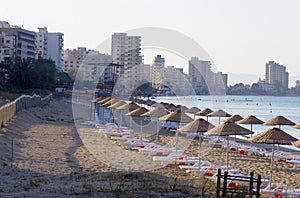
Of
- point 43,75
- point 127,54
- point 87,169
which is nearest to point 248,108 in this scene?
point 43,75

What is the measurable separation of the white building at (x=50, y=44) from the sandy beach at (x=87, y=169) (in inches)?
2969

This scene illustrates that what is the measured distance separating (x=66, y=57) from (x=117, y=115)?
3354 inches

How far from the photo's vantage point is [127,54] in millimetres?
27812

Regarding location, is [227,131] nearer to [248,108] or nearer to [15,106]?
[15,106]

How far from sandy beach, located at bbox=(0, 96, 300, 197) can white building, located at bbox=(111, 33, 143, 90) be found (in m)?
3.75

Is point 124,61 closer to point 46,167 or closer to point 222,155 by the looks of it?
point 222,155

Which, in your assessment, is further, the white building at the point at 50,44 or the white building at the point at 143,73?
the white building at the point at 50,44

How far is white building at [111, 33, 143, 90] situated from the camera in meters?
21.3

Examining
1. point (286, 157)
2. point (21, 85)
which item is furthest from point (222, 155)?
point (21, 85)

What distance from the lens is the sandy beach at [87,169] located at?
8297 mm

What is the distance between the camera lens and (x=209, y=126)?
1398 centimetres

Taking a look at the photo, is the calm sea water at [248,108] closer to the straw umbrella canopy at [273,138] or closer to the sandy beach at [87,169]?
the sandy beach at [87,169]

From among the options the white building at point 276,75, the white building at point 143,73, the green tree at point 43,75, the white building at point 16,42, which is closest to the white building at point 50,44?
the white building at point 16,42

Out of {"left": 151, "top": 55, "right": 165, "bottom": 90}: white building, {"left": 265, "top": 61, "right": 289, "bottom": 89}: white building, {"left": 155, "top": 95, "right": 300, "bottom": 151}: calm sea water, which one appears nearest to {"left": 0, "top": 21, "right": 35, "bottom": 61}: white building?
{"left": 155, "top": 95, "right": 300, "bottom": 151}: calm sea water
